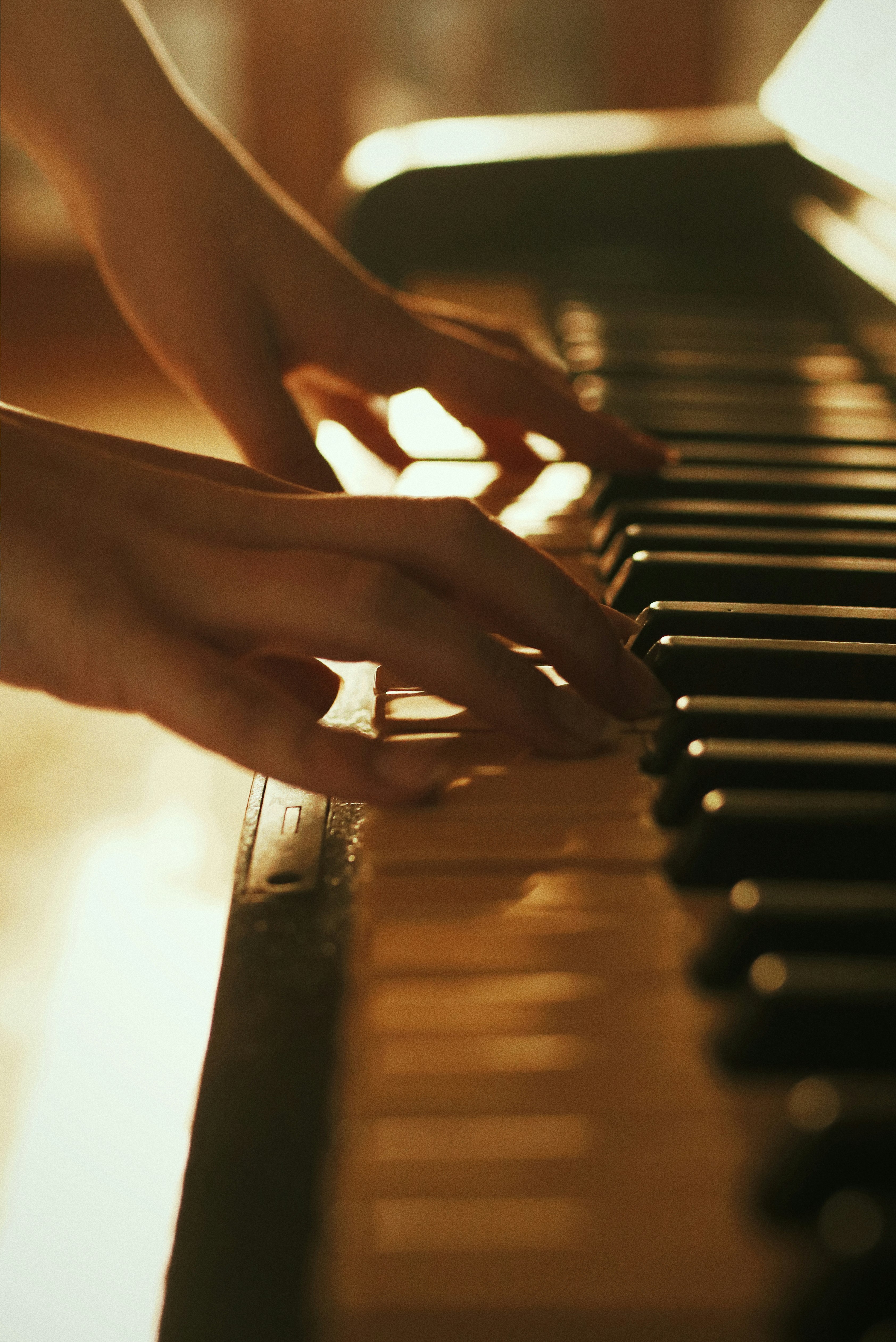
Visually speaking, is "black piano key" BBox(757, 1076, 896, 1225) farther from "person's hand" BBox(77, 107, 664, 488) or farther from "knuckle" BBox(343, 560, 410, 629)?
"person's hand" BBox(77, 107, 664, 488)

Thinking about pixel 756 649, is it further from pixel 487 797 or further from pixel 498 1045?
pixel 498 1045

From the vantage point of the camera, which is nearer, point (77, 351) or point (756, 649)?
point (756, 649)

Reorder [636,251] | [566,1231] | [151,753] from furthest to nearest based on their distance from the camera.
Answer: [151,753]
[636,251]
[566,1231]

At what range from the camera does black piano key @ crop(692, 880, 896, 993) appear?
15.1 inches

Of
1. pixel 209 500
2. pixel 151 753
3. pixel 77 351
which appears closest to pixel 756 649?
pixel 209 500

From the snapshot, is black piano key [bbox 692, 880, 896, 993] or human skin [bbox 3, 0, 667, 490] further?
human skin [bbox 3, 0, 667, 490]

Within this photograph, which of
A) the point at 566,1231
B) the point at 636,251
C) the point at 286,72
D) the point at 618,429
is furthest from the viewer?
the point at 286,72

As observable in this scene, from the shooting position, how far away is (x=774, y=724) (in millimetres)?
515

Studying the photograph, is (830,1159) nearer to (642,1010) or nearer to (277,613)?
(642,1010)

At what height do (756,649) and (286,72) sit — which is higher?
(286,72)

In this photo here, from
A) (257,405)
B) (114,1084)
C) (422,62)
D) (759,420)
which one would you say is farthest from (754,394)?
(422,62)

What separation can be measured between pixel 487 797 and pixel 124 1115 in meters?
1.08

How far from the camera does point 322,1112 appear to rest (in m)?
0.35

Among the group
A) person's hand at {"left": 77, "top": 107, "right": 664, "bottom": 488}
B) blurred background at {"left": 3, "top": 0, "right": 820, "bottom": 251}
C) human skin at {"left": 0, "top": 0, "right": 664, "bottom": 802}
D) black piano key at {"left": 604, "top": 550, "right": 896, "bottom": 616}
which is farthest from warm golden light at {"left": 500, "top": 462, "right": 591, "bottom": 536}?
blurred background at {"left": 3, "top": 0, "right": 820, "bottom": 251}
